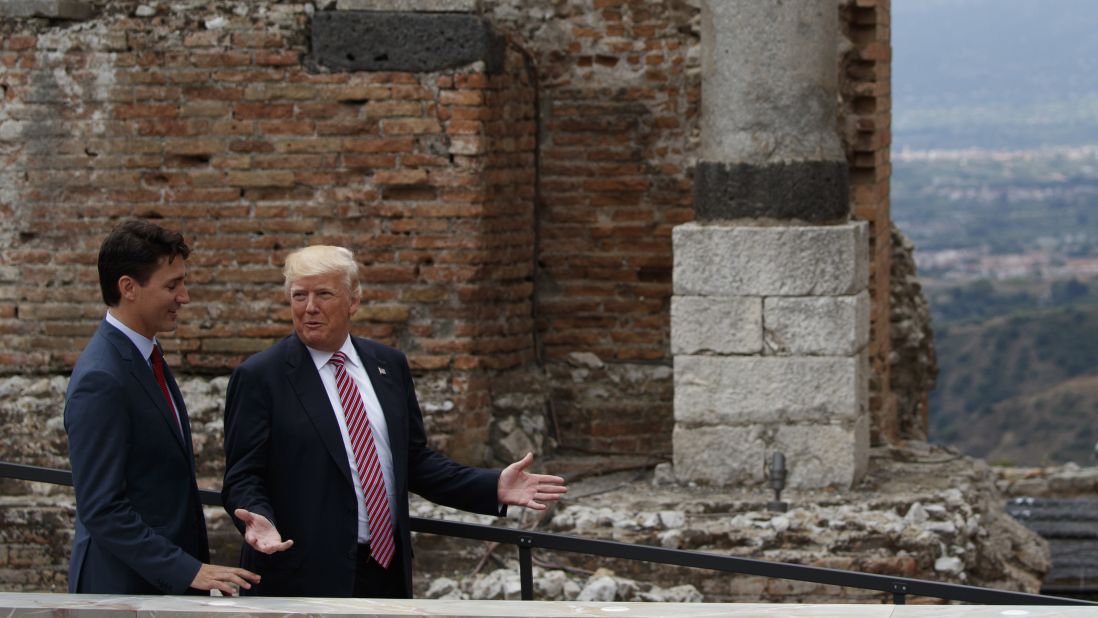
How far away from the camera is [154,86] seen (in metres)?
8.16

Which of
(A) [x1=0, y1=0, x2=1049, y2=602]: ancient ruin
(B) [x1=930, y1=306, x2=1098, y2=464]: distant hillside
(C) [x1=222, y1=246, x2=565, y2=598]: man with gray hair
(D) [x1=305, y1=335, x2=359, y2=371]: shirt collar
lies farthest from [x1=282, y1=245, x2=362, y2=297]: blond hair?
(B) [x1=930, y1=306, x2=1098, y2=464]: distant hillside

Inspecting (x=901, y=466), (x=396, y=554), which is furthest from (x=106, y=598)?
(x=901, y=466)

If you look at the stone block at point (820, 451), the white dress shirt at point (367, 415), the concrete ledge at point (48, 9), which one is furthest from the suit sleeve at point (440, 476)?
the concrete ledge at point (48, 9)

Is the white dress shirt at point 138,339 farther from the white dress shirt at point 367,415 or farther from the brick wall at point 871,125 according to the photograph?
the brick wall at point 871,125

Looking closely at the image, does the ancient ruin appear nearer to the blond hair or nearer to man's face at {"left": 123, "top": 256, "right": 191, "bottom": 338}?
the blond hair

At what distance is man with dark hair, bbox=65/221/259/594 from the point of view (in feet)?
14.3

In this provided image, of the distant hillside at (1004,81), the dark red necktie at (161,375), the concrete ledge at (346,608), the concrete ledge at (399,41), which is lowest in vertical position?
the concrete ledge at (346,608)

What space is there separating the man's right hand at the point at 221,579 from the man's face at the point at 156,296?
24.9 inches

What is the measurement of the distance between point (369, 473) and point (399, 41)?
11.9 ft

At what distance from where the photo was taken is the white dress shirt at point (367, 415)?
4.77 m

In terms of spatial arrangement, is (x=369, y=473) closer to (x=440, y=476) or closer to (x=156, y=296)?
(x=440, y=476)

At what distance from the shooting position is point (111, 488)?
4.34 metres

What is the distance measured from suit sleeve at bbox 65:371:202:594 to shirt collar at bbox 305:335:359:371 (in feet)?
1.95

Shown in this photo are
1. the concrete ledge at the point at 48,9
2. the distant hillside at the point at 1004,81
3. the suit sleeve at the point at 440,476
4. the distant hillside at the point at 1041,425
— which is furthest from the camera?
the distant hillside at the point at 1004,81
